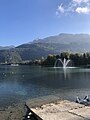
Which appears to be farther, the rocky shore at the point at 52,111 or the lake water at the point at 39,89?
the lake water at the point at 39,89

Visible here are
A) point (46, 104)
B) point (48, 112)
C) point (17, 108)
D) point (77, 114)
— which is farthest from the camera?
point (17, 108)

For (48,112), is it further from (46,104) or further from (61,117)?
(46,104)

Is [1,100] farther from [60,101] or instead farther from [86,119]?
[86,119]

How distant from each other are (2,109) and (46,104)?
38.3 ft

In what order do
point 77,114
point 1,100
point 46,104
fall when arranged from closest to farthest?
point 77,114 → point 46,104 → point 1,100

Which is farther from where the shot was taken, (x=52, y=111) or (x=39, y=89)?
(x=39, y=89)

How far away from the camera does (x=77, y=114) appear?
32031 mm

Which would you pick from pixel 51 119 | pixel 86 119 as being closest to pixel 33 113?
pixel 51 119

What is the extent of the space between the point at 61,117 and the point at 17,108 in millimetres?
18656

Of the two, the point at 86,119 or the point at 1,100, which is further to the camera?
the point at 1,100

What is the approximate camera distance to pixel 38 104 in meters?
40.5

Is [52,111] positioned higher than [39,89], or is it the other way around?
[52,111]

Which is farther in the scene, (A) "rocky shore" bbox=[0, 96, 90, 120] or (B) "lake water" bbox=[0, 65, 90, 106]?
(B) "lake water" bbox=[0, 65, 90, 106]

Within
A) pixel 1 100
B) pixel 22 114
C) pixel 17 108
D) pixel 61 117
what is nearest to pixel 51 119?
pixel 61 117
